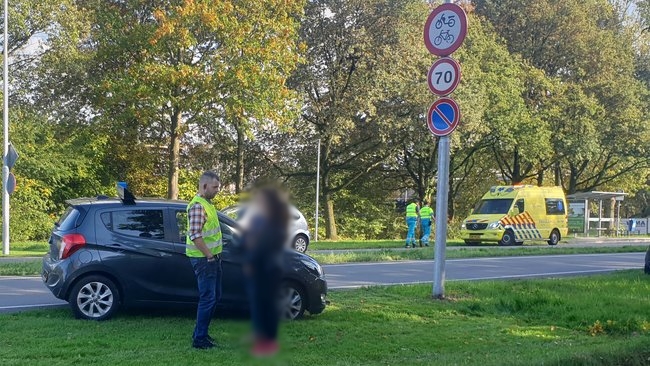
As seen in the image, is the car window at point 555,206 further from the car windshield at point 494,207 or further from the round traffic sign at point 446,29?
the round traffic sign at point 446,29

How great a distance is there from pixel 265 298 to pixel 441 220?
10854 mm

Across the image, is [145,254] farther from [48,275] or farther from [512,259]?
[512,259]

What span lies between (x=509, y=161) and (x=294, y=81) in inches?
767

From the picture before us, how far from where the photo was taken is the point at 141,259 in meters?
8.63

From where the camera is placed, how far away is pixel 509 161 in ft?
147

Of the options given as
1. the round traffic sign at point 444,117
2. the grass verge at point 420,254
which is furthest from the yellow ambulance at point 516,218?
the round traffic sign at point 444,117

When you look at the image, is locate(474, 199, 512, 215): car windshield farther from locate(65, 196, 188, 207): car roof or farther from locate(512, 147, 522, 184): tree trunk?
locate(65, 196, 188, 207): car roof

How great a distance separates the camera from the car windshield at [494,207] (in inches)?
1163

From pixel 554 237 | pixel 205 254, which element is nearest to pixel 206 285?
pixel 205 254

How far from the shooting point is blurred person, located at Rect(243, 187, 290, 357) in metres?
0.51

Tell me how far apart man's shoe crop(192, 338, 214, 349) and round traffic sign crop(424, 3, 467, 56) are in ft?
21.1

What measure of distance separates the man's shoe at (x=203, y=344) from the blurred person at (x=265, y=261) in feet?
21.8

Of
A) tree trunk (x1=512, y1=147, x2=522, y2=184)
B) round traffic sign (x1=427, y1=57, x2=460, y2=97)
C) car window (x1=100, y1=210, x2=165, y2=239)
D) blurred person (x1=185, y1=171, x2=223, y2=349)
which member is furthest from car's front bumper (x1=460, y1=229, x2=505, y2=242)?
blurred person (x1=185, y1=171, x2=223, y2=349)

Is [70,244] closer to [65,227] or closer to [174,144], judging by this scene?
[65,227]
